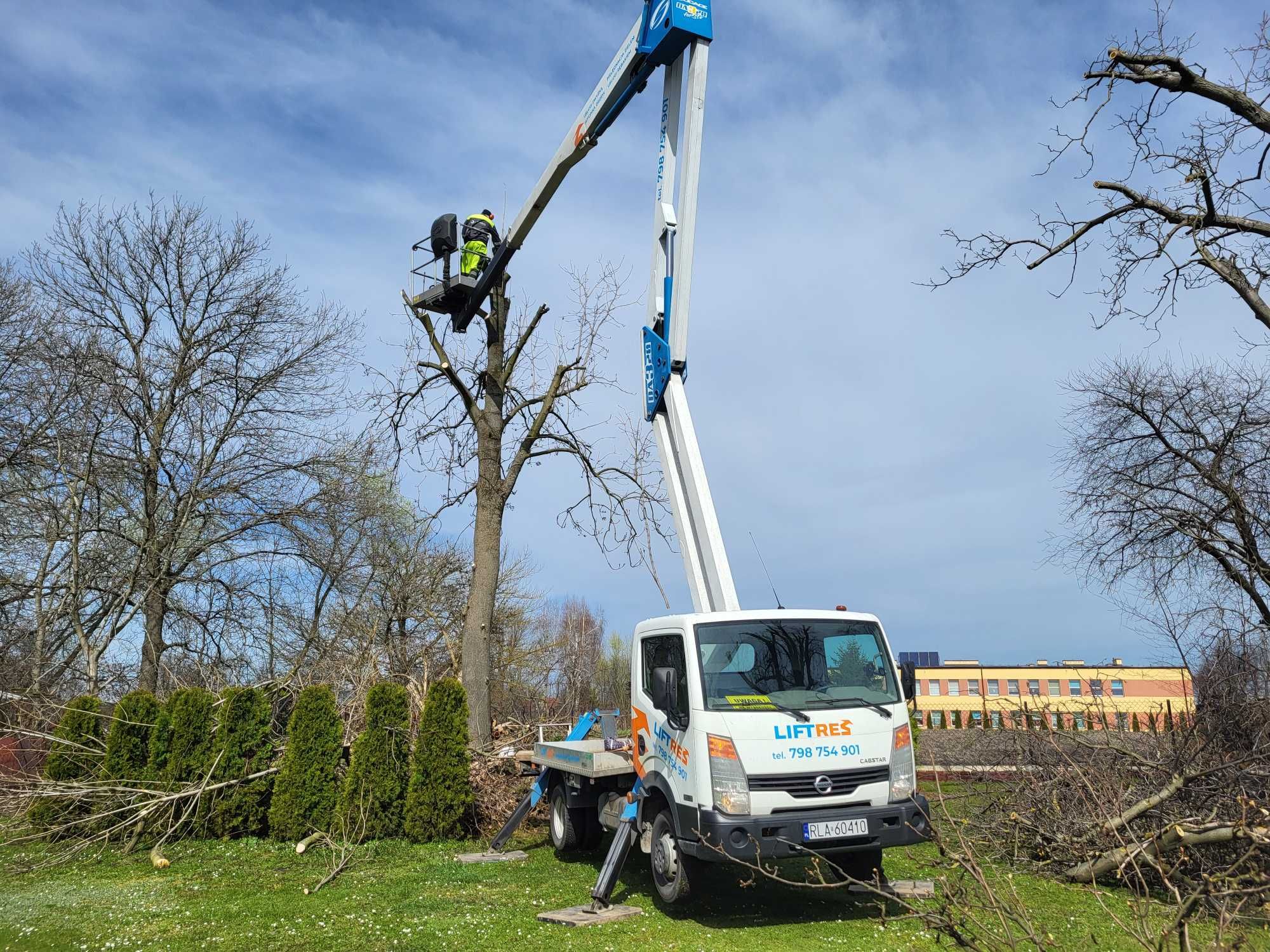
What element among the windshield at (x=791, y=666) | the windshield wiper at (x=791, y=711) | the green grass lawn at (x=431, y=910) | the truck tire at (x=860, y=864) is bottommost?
the green grass lawn at (x=431, y=910)

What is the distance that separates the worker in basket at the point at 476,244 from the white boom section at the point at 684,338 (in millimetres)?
5270

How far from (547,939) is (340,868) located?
4183 millimetres

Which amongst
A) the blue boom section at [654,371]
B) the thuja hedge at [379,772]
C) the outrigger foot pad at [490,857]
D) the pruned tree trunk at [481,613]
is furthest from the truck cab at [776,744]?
the pruned tree trunk at [481,613]

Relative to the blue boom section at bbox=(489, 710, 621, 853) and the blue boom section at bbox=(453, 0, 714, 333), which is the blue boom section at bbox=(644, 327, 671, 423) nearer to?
the blue boom section at bbox=(453, 0, 714, 333)

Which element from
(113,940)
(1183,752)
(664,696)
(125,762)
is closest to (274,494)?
(125,762)

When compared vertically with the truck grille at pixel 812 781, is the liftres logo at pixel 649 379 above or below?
above

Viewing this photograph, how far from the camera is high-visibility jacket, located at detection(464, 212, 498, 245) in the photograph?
1521 centimetres

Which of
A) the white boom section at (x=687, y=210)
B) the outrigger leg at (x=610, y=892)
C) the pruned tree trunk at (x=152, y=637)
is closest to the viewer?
the outrigger leg at (x=610, y=892)

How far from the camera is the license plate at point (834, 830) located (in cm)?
687

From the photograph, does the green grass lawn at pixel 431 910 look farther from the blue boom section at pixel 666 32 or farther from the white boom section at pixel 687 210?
the blue boom section at pixel 666 32

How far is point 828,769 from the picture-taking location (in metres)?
7.05

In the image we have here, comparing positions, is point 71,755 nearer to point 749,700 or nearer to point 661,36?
point 749,700

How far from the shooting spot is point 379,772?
1222 centimetres

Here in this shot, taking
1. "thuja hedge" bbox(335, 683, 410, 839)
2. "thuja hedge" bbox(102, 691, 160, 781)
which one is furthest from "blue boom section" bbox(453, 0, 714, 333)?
"thuja hedge" bbox(102, 691, 160, 781)
